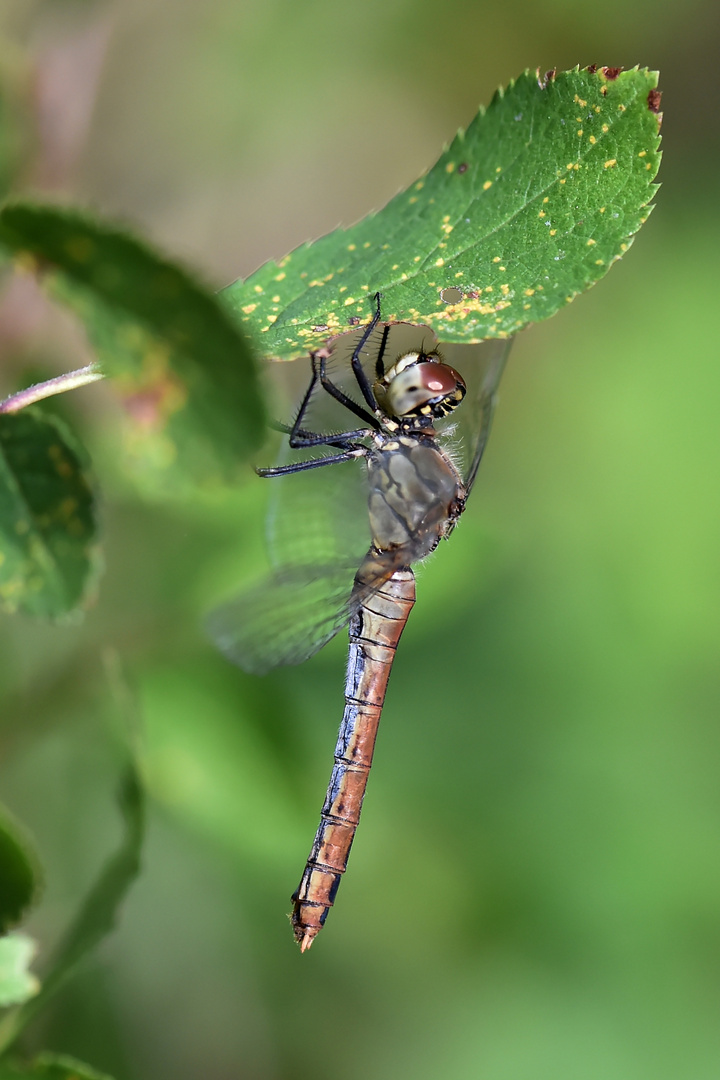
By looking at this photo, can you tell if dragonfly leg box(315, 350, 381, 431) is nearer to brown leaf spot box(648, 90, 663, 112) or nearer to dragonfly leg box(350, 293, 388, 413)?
dragonfly leg box(350, 293, 388, 413)

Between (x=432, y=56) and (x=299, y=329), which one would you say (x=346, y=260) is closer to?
(x=299, y=329)

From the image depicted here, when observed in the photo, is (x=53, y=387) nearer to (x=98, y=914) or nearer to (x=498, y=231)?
(x=498, y=231)

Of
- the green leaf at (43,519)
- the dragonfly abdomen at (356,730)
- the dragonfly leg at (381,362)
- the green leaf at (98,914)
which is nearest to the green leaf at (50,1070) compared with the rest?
the green leaf at (98,914)

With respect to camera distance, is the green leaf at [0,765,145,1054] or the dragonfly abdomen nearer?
the green leaf at [0,765,145,1054]

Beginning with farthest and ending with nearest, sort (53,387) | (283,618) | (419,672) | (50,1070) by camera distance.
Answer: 1. (419,672)
2. (283,618)
3. (50,1070)
4. (53,387)

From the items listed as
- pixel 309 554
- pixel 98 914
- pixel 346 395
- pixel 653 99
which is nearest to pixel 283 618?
pixel 309 554

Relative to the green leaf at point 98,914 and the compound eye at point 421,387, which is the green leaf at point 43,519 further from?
the compound eye at point 421,387

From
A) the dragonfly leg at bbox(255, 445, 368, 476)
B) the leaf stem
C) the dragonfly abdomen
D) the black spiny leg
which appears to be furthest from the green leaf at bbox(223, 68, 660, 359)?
the dragonfly abdomen
